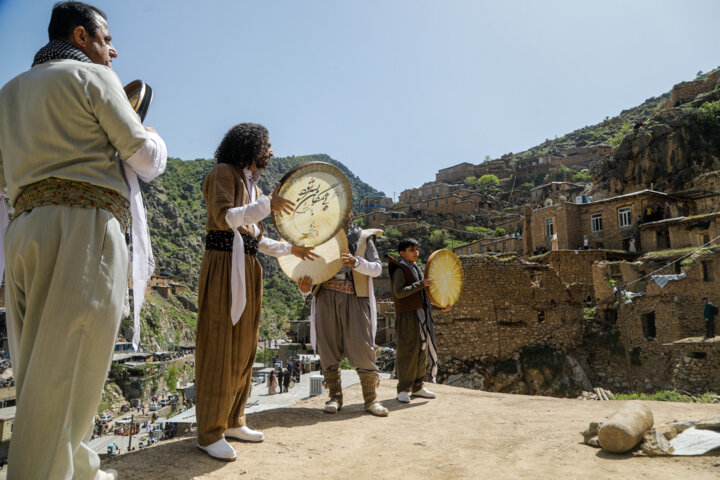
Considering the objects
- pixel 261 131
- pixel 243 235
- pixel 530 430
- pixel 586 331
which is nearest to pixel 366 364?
pixel 530 430

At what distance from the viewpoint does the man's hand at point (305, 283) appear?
4465 millimetres

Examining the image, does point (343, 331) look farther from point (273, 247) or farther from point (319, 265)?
point (273, 247)

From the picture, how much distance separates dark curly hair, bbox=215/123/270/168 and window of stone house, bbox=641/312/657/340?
1740 centimetres

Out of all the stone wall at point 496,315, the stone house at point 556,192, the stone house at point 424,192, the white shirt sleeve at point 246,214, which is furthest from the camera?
the stone house at point 424,192

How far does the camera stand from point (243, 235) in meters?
3.36

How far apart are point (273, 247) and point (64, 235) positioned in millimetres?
1852

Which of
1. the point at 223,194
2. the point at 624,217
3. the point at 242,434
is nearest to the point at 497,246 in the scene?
the point at 624,217

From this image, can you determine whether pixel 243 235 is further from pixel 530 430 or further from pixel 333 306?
pixel 530 430

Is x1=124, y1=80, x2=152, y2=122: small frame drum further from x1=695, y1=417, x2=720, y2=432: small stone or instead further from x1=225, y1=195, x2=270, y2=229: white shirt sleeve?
x1=695, y1=417, x2=720, y2=432: small stone

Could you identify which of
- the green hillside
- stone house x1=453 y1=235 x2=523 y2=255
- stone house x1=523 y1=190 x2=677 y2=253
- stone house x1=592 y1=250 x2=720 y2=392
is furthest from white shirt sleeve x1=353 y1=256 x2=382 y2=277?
the green hillside

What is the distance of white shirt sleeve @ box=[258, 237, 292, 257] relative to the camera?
3682mm

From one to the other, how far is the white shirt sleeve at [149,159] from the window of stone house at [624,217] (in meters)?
28.0

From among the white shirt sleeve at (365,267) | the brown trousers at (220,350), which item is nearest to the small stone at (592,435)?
the white shirt sleeve at (365,267)

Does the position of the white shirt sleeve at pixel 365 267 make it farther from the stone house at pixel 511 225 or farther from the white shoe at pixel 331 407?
the stone house at pixel 511 225
